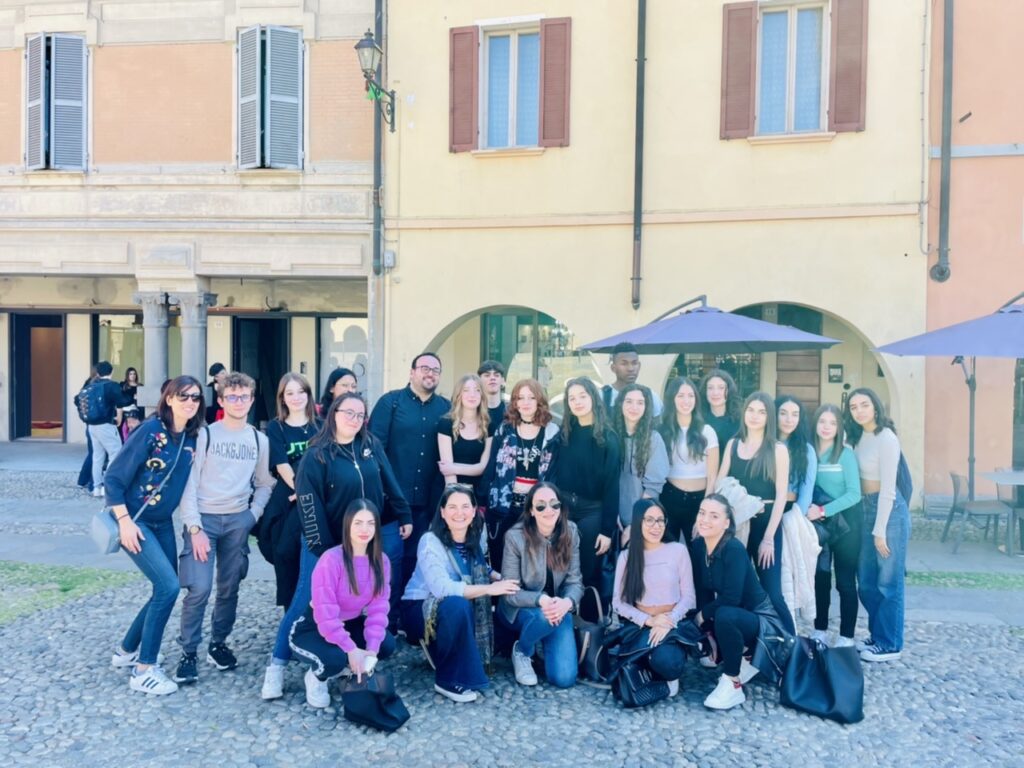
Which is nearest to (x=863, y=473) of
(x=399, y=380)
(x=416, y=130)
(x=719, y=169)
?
(x=719, y=169)

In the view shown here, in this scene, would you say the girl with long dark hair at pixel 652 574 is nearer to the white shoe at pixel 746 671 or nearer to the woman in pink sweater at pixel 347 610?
the white shoe at pixel 746 671

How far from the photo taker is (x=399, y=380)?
10.6m

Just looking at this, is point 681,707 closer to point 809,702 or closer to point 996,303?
point 809,702

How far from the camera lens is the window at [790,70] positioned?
9367 mm

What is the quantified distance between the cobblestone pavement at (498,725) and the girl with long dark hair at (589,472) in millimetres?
838

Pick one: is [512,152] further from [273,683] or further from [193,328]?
[273,683]

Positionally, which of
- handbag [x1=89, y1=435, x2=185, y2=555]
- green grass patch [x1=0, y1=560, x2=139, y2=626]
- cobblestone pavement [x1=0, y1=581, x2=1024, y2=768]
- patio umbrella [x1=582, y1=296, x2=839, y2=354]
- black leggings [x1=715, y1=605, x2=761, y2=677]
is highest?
patio umbrella [x1=582, y1=296, x2=839, y2=354]

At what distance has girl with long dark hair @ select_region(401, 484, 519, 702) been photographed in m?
4.44

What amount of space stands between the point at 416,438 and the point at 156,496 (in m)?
1.65

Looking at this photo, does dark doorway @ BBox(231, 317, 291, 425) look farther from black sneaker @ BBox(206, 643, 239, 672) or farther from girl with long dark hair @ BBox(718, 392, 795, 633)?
girl with long dark hair @ BBox(718, 392, 795, 633)

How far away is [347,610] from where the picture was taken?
4316 millimetres

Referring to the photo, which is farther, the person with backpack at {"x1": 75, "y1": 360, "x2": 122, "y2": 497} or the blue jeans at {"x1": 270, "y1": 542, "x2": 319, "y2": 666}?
the person with backpack at {"x1": 75, "y1": 360, "x2": 122, "y2": 497}

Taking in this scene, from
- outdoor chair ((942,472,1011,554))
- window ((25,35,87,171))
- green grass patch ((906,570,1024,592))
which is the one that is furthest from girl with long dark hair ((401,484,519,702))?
window ((25,35,87,171))

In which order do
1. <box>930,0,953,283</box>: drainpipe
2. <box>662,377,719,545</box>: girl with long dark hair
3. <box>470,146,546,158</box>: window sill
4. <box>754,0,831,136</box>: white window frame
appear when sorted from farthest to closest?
<box>470,146,546,158</box>: window sill, <box>754,0,831,136</box>: white window frame, <box>930,0,953,283</box>: drainpipe, <box>662,377,719,545</box>: girl with long dark hair
